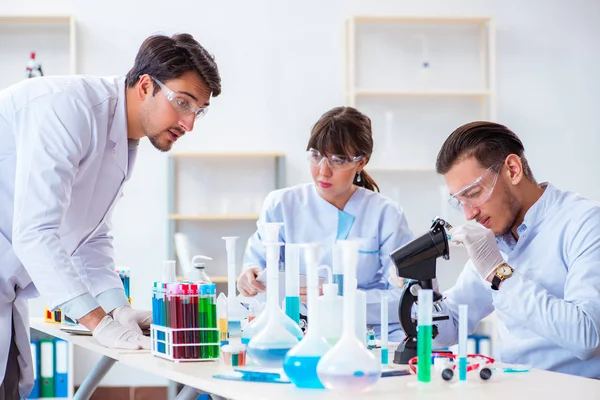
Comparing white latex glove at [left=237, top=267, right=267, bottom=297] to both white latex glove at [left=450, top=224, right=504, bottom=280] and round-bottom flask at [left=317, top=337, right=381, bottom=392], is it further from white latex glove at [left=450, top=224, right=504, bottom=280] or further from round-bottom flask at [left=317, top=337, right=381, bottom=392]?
round-bottom flask at [left=317, top=337, right=381, bottom=392]

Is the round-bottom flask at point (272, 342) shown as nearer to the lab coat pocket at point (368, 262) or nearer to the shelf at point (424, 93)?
the lab coat pocket at point (368, 262)


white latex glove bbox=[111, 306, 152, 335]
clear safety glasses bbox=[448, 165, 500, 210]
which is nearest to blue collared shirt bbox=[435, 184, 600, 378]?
clear safety glasses bbox=[448, 165, 500, 210]

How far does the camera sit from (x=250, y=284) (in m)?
2.34

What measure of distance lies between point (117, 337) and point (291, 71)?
9.32 ft

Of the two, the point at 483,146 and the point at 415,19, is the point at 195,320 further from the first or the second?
the point at 415,19

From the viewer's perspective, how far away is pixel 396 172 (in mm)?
4570

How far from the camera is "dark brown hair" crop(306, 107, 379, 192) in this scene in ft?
8.92

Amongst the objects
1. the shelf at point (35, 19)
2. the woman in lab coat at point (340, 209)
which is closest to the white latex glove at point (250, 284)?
the woman in lab coat at point (340, 209)

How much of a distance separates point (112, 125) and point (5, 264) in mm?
449

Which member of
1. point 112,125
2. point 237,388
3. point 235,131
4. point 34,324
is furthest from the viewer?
point 235,131

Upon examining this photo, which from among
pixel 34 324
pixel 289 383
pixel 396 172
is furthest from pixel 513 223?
pixel 396 172

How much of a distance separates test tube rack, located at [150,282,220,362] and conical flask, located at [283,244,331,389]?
1.19 feet

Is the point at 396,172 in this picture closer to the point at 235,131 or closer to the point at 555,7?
the point at 235,131

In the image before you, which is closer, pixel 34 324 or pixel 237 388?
pixel 237 388
